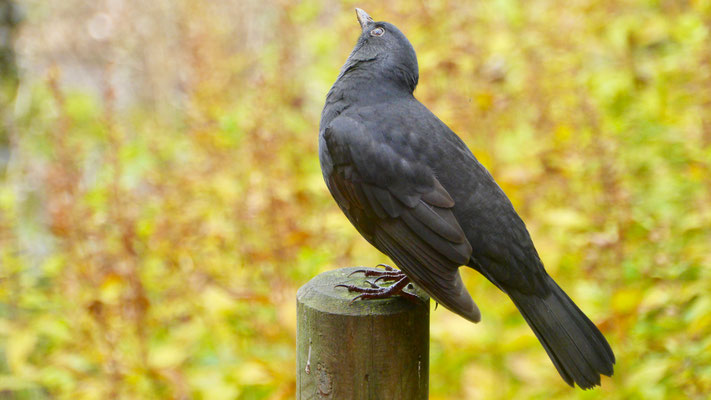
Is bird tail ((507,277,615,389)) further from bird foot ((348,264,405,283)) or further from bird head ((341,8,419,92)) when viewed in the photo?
bird head ((341,8,419,92))

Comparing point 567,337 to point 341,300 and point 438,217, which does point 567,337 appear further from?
point 341,300

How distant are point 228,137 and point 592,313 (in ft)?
9.11

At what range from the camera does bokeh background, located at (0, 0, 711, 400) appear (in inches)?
109

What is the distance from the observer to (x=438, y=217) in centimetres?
209

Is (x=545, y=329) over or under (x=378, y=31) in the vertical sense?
under

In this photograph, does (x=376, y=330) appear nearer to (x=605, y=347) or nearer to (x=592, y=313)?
(x=605, y=347)

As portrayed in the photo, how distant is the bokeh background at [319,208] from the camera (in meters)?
2.76

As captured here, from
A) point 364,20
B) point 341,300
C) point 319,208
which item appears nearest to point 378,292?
point 341,300

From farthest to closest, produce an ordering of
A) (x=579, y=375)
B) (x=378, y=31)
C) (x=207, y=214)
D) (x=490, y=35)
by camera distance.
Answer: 1. (x=490, y=35)
2. (x=207, y=214)
3. (x=378, y=31)
4. (x=579, y=375)

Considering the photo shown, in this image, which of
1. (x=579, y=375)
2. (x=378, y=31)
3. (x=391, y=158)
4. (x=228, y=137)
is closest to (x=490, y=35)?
(x=228, y=137)

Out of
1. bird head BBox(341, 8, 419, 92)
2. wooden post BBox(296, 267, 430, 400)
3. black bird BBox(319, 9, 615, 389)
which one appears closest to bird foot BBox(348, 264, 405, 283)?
black bird BBox(319, 9, 615, 389)

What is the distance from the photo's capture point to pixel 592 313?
286 cm

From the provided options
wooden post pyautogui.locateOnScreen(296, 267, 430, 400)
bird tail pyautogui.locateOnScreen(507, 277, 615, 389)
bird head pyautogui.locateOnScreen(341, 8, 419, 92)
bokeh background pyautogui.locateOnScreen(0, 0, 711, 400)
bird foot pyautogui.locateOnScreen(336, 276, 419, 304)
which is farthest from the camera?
bokeh background pyautogui.locateOnScreen(0, 0, 711, 400)

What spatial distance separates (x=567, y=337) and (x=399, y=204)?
67cm
